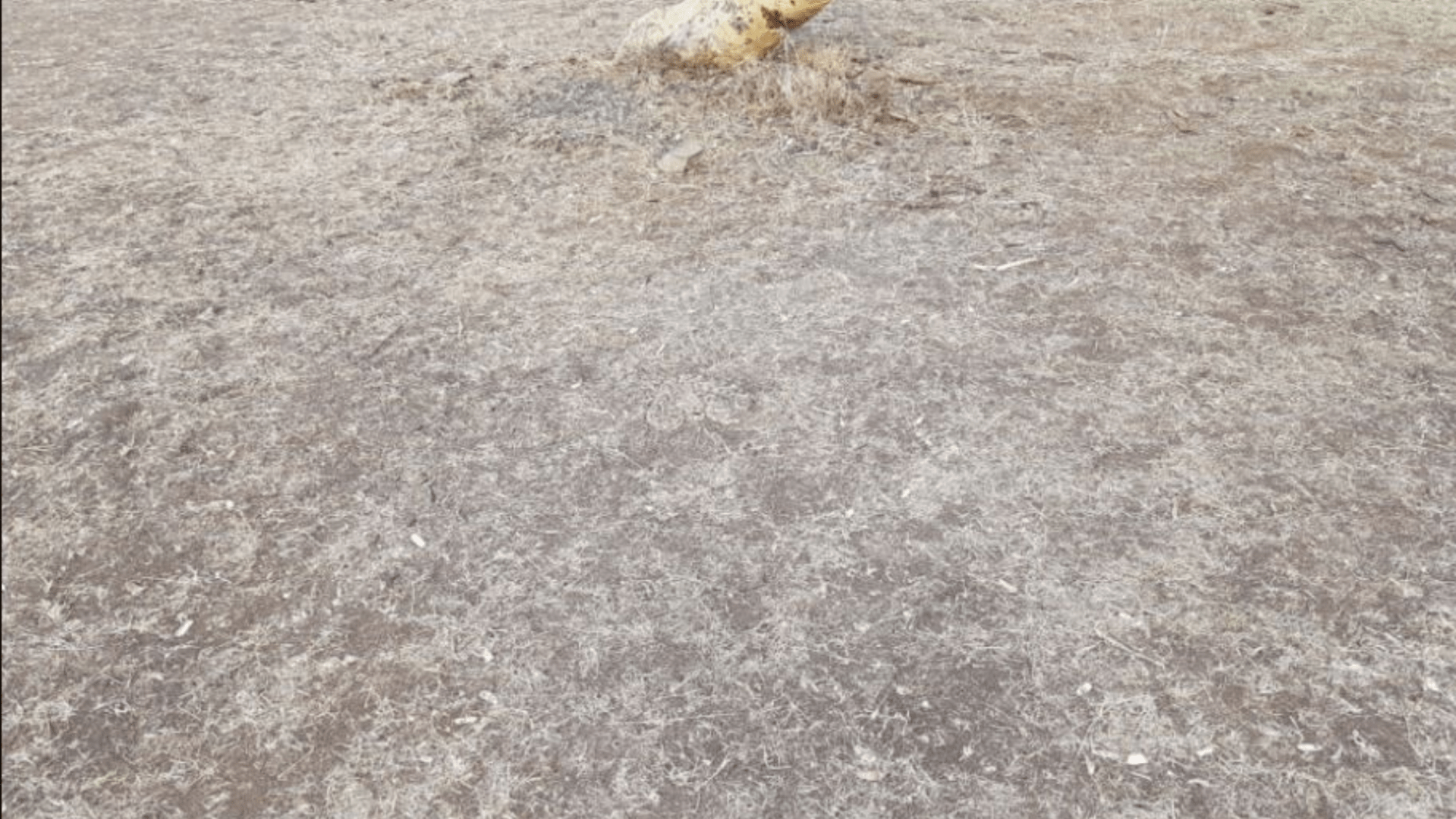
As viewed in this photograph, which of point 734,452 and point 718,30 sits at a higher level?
point 718,30

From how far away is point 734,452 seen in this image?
2.71 metres

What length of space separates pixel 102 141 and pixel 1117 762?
4409mm

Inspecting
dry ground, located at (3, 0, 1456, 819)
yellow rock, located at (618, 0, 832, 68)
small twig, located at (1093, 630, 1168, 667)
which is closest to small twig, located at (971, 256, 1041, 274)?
dry ground, located at (3, 0, 1456, 819)

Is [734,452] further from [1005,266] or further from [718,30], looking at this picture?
[718,30]

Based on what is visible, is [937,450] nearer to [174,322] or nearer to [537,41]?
[174,322]

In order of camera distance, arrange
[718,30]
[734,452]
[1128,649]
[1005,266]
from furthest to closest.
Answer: [718,30]
[1005,266]
[734,452]
[1128,649]

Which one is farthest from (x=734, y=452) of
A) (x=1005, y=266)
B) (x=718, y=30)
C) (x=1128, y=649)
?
(x=718, y=30)

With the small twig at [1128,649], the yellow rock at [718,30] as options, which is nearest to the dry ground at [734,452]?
the small twig at [1128,649]

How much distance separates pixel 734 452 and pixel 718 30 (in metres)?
2.90

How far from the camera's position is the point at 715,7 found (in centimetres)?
502

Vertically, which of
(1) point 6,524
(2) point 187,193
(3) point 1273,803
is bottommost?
(3) point 1273,803

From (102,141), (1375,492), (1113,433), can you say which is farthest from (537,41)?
(1375,492)

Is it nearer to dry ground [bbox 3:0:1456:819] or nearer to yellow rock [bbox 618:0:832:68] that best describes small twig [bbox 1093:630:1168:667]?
dry ground [bbox 3:0:1456:819]

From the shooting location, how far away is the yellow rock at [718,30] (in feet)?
16.0
